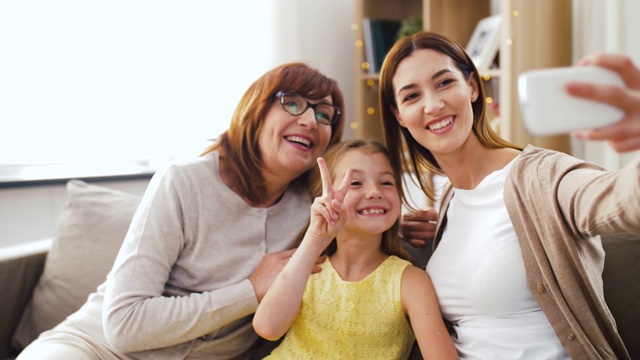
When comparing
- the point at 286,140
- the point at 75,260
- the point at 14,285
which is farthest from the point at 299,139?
the point at 14,285

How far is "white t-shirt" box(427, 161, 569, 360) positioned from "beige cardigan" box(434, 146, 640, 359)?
0.12 feet

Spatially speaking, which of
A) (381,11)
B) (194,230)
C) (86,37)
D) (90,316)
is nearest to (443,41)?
(194,230)

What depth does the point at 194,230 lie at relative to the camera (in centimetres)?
150

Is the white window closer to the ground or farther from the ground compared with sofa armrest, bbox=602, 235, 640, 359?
farther from the ground

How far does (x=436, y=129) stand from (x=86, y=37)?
1.91 metres

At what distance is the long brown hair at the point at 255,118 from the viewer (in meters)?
1.62

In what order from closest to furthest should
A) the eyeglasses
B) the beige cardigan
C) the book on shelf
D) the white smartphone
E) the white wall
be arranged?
the white smartphone → the beige cardigan → the eyeglasses → the white wall → the book on shelf

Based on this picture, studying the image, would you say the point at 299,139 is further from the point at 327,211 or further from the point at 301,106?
the point at 327,211

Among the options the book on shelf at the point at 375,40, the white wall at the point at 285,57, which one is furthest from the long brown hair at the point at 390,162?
the book on shelf at the point at 375,40

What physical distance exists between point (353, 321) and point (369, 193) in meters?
0.29

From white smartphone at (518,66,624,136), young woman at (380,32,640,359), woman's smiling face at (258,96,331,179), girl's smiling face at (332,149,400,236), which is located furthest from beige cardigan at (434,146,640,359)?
woman's smiling face at (258,96,331,179)

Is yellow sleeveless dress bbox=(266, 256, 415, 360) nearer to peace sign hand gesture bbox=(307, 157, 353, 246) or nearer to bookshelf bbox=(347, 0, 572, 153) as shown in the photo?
peace sign hand gesture bbox=(307, 157, 353, 246)

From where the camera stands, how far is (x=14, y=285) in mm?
1868

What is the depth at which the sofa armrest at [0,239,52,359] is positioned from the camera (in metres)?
1.84
